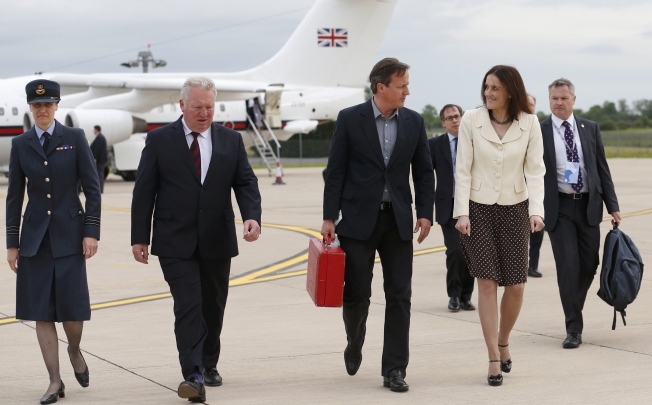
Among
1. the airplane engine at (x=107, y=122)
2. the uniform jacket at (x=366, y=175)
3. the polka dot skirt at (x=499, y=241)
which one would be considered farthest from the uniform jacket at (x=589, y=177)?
the airplane engine at (x=107, y=122)

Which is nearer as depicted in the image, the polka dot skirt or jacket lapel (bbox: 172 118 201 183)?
jacket lapel (bbox: 172 118 201 183)

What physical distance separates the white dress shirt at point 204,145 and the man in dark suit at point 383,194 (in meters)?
0.72

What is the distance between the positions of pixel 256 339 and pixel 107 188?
20318 millimetres

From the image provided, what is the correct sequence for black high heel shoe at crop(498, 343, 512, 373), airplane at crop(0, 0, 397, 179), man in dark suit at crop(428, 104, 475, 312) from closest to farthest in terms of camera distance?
black high heel shoe at crop(498, 343, 512, 373) → man in dark suit at crop(428, 104, 475, 312) → airplane at crop(0, 0, 397, 179)

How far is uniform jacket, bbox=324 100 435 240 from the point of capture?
17.5 ft

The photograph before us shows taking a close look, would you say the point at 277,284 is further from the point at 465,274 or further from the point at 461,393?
the point at 461,393

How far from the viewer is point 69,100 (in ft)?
96.1

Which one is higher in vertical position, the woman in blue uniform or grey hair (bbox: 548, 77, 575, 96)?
grey hair (bbox: 548, 77, 575, 96)

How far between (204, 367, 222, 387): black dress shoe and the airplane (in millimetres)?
22410

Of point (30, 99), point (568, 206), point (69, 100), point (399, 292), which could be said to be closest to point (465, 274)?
point (568, 206)

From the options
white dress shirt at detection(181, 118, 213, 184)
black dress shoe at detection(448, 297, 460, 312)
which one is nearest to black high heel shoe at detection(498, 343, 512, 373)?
white dress shirt at detection(181, 118, 213, 184)

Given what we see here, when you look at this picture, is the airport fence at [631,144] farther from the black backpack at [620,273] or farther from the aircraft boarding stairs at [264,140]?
the black backpack at [620,273]

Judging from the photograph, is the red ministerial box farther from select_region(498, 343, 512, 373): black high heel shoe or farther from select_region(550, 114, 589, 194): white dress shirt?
select_region(550, 114, 589, 194): white dress shirt

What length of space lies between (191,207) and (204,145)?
0.39 m
